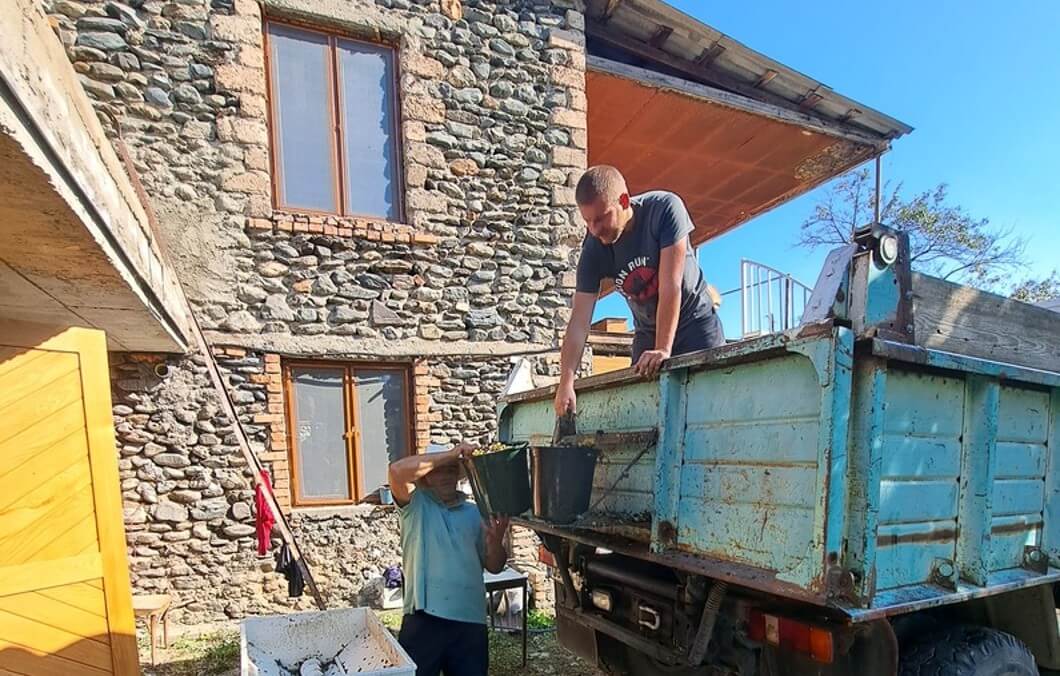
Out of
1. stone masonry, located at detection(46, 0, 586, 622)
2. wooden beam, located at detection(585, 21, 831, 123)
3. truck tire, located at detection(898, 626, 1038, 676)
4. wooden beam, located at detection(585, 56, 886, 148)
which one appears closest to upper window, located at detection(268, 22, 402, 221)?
stone masonry, located at detection(46, 0, 586, 622)

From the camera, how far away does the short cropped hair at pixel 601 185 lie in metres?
2.87

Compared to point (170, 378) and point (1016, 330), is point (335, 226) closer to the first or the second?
point (170, 378)

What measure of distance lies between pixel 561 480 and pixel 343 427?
4.17 metres

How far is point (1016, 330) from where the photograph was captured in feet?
8.08

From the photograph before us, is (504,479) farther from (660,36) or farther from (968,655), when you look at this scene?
(660,36)

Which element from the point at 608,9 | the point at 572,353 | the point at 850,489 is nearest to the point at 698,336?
the point at 572,353

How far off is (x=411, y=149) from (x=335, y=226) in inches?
44.6

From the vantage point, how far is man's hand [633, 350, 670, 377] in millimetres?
2422

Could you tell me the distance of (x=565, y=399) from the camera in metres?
2.98

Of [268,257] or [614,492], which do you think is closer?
[614,492]

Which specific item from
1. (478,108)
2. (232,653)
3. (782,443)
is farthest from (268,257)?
(782,443)

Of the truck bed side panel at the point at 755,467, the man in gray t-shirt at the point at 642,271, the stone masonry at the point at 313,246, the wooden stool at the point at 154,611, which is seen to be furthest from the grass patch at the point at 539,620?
the truck bed side panel at the point at 755,467

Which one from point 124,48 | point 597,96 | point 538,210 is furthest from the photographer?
point 597,96

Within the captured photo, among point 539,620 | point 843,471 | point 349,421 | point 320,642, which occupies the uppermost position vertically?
point 843,471
